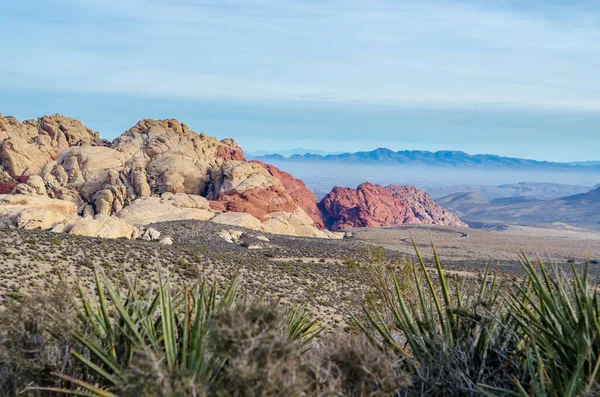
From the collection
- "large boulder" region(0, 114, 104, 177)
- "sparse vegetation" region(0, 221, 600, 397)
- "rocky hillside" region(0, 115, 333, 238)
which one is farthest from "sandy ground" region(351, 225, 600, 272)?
"sparse vegetation" region(0, 221, 600, 397)

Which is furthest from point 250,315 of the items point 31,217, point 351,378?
point 31,217

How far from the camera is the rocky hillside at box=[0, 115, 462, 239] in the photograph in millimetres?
55969

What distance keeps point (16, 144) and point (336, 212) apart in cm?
6699

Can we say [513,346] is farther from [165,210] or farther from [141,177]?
[141,177]

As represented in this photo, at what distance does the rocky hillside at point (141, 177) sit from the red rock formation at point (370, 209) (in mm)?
41083

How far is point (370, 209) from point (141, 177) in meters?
69.4

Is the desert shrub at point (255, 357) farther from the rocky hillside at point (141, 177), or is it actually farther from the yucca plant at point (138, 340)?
the rocky hillside at point (141, 177)

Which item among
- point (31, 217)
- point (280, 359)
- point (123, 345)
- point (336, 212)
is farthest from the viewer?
point (336, 212)

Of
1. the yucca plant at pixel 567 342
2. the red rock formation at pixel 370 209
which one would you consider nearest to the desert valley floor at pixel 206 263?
the yucca plant at pixel 567 342

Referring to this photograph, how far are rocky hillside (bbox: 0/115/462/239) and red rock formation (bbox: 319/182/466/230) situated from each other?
41083 millimetres

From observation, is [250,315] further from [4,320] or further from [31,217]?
[31,217]

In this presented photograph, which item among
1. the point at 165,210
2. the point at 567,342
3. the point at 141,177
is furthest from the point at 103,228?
the point at 567,342

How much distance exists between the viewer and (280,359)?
4.26 meters

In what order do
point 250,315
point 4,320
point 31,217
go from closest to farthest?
point 250,315 → point 4,320 → point 31,217
